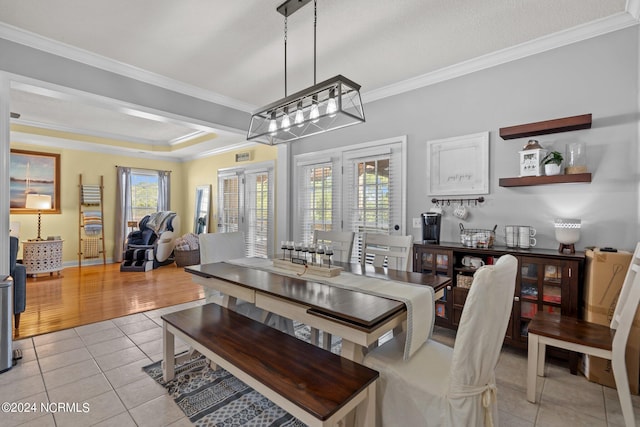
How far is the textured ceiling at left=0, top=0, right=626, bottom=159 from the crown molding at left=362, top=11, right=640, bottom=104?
0.20ft

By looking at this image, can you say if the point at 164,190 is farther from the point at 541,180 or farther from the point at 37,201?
the point at 541,180

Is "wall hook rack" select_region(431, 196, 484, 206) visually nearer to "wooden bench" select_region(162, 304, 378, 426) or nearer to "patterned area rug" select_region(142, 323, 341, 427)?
"wooden bench" select_region(162, 304, 378, 426)

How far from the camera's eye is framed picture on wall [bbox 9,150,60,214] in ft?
18.7

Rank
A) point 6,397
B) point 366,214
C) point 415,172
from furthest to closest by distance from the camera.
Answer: point 366,214
point 415,172
point 6,397

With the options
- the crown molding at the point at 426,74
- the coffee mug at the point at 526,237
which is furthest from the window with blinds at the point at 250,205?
the coffee mug at the point at 526,237

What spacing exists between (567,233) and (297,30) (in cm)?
283

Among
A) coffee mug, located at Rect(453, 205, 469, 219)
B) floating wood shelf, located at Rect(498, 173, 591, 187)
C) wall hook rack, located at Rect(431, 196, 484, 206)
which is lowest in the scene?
coffee mug, located at Rect(453, 205, 469, 219)

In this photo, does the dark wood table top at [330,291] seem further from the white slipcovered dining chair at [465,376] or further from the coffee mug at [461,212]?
the coffee mug at [461,212]

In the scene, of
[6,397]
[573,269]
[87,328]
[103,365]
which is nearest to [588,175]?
[573,269]

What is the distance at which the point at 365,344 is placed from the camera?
1395 millimetres

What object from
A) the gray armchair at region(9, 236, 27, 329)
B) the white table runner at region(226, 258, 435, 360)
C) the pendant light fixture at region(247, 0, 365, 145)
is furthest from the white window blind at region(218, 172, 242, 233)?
the white table runner at region(226, 258, 435, 360)

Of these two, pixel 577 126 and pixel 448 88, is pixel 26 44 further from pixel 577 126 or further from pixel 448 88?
pixel 577 126

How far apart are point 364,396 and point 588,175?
8.33ft

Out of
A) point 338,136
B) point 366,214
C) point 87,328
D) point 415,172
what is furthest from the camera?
point 338,136
